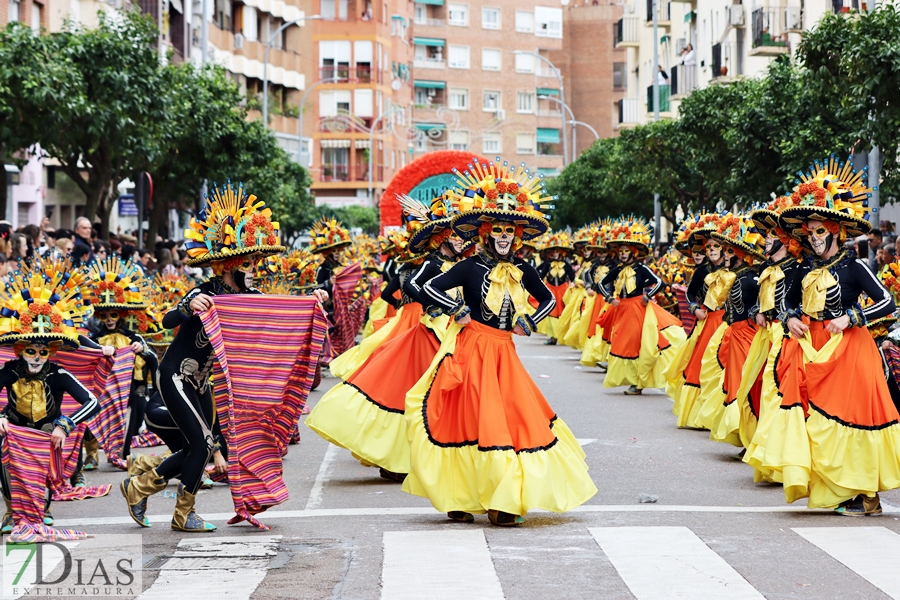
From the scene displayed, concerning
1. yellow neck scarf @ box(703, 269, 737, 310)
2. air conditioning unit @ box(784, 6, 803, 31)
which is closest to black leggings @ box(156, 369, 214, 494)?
yellow neck scarf @ box(703, 269, 737, 310)

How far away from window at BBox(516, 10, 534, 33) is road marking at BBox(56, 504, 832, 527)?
4303 inches

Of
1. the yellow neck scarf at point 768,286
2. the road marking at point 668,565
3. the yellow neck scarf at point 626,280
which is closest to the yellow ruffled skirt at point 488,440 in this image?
the road marking at point 668,565

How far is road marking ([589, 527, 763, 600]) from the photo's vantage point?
8.03 meters

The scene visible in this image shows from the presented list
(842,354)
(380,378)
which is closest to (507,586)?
(842,354)

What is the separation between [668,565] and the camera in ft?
28.5

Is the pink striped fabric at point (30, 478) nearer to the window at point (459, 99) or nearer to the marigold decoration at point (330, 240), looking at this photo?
the marigold decoration at point (330, 240)

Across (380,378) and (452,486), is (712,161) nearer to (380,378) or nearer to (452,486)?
(380,378)

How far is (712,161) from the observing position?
3641 cm

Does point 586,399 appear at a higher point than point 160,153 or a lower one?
lower

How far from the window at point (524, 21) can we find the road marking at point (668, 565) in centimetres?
11059

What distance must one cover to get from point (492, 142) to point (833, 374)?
4233 inches

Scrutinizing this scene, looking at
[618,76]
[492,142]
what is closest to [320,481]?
[492,142]

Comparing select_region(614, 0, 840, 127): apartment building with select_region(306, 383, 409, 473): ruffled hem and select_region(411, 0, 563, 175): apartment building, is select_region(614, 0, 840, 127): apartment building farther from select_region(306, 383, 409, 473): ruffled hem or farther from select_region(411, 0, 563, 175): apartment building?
select_region(411, 0, 563, 175): apartment building

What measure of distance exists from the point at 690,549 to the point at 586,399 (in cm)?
1069
